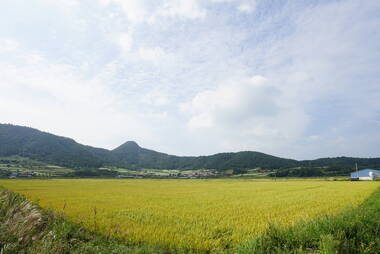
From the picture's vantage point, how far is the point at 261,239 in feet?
17.7

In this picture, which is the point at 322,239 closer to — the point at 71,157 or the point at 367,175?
the point at 367,175

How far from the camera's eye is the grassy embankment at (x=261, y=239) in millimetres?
5020

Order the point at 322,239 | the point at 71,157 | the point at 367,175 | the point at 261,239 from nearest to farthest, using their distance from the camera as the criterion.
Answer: the point at 322,239 → the point at 261,239 → the point at 367,175 → the point at 71,157

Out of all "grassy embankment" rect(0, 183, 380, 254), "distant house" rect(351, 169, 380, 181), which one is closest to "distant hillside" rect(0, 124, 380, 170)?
"distant house" rect(351, 169, 380, 181)

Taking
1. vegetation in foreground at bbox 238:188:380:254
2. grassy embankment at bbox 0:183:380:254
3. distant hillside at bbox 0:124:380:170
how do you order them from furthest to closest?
distant hillside at bbox 0:124:380:170
grassy embankment at bbox 0:183:380:254
vegetation in foreground at bbox 238:188:380:254

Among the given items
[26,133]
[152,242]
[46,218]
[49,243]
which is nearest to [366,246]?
[152,242]

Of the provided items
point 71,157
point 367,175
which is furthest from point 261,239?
point 71,157

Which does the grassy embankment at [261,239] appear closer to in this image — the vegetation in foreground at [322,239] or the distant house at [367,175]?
the vegetation in foreground at [322,239]

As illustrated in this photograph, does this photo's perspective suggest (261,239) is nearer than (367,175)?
Yes

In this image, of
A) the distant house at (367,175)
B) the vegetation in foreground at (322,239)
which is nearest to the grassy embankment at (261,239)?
the vegetation in foreground at (322,239)

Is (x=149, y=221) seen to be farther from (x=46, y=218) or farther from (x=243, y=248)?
(x=243, y=248)

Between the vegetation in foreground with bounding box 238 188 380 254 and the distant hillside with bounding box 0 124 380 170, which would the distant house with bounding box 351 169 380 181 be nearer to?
the distant hillside with bounding box 0 124 380 170

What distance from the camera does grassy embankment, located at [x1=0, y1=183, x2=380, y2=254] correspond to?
5.02 m

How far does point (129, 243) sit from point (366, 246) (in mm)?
6436
